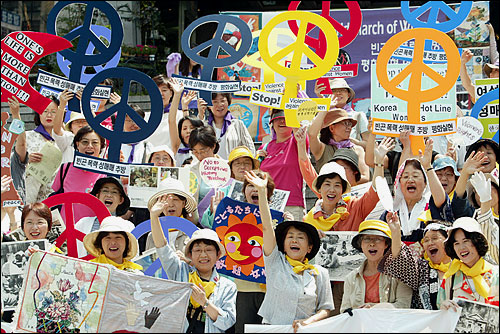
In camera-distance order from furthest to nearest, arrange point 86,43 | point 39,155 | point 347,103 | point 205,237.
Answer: point 347,103 → point 86,43 → point 39,155 → point 205,237

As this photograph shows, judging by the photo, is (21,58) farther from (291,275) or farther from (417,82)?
(417,82)

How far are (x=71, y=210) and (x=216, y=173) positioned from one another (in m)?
1.45

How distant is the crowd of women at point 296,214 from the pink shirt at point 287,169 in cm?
1

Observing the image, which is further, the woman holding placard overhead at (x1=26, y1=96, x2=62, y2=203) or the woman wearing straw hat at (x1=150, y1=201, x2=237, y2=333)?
the woman holding placard overhead at (x1=26, y1=96, x2=62, y2=203)

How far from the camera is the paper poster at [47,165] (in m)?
8.16

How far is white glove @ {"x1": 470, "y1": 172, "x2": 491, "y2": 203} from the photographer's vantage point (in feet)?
21.7

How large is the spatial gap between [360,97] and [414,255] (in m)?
5.14

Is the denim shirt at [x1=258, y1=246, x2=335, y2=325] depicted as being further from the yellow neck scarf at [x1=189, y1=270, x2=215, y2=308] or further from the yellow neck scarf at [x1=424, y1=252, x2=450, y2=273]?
the yellow neck scarf at [x1=424, y1=252, x2=450, y2=273]

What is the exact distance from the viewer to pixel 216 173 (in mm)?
7633

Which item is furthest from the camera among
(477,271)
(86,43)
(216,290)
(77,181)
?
(86,43)

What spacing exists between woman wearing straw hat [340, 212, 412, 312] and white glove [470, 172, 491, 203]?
0.79 m

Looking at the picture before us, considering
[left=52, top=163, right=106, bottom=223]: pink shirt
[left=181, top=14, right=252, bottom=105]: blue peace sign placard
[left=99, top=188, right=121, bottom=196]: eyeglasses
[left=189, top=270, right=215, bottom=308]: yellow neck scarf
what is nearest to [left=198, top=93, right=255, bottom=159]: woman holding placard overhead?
[left=181, top=14, right=252, bottom=105]: blue peace sign placard

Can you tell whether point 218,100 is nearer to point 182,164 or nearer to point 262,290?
point 182,164

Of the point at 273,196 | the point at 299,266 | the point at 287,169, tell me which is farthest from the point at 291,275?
the point at 287,169
